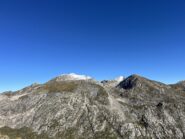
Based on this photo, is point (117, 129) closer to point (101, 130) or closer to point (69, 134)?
point (101, 130)

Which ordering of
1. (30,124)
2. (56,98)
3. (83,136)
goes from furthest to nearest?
(56,98) → (30,124) → (83,136)

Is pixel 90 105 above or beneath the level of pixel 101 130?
above

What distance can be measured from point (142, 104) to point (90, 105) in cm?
4579

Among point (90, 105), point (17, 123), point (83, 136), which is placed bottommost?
point (83, 136)

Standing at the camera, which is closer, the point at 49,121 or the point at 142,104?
the point at 49,121

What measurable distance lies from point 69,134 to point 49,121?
22.3 meters

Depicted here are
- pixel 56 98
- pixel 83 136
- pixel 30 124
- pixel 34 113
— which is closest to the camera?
pixel 83 136

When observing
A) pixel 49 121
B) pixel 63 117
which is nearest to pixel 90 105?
pixel 63 117

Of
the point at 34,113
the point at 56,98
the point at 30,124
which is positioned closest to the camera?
the point at 30,124

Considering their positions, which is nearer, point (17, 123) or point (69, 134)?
point (69, 134)

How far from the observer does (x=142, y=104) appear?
19400cm

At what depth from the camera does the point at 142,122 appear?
169625 mm

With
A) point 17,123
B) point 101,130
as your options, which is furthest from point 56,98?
point 101,130

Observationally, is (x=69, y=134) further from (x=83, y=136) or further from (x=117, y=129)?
(x=117, y=129)
